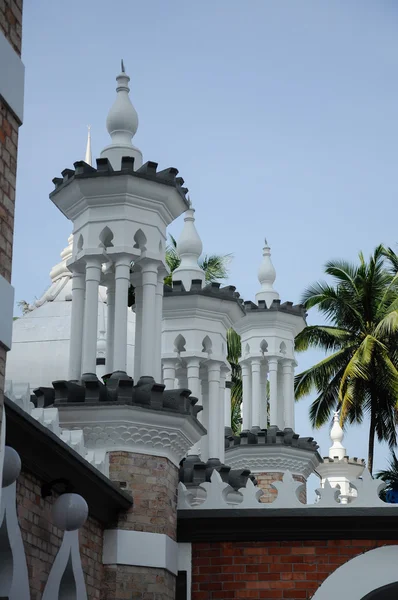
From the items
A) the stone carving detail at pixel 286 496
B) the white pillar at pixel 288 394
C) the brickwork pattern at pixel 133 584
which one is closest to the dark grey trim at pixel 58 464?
the brickwork pattern at pixel 133 584

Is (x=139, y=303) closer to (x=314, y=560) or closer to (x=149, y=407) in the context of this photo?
(x=149, y=407)

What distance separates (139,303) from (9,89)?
7.04 m

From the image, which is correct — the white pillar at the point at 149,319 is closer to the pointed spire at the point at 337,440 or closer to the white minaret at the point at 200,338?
the white minaret at the point at 200,338

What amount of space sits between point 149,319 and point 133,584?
3.19 metres

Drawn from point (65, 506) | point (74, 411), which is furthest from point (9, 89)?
point (74, 411)

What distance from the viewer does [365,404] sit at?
32375 millimetres

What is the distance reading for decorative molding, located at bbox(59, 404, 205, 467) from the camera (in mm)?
12375

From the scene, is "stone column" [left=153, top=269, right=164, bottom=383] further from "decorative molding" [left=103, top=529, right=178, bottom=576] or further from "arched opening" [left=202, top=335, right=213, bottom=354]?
"arched opening" [left=202, top=335, right=213, bottom=354]

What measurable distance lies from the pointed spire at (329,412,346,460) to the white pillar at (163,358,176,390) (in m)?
15.6

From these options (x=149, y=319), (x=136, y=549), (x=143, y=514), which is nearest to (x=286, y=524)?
(x=143, y=514)

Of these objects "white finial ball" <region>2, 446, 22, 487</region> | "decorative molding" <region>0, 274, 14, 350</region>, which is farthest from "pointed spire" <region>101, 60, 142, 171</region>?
"decorative molding" <region>0, 274, 14, 350</region>

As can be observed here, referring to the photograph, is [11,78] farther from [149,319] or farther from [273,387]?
[273,387]

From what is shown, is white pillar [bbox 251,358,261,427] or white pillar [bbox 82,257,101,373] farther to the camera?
white pillar [bbox 251,358,261,427]

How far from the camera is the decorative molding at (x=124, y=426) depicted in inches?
487
